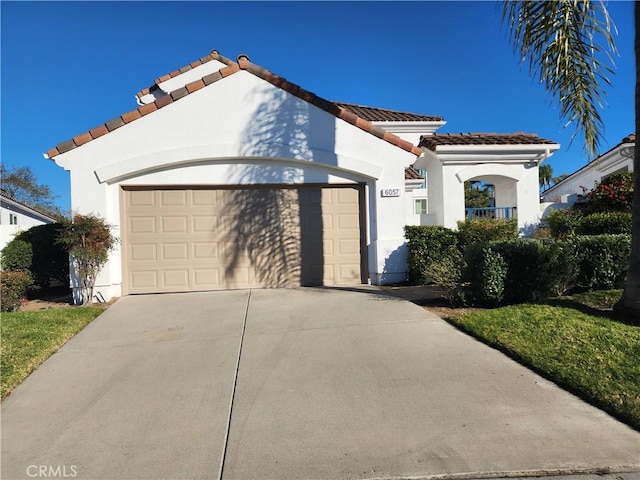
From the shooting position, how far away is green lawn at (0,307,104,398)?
4.82 metres

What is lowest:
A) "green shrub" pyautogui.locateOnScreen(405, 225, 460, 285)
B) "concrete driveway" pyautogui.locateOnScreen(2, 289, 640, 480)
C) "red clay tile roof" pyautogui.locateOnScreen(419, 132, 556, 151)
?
"concrete driveway" pyautogui.locateOnScreen(2, 289, 640, 480)

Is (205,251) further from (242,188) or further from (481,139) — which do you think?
(481,139)

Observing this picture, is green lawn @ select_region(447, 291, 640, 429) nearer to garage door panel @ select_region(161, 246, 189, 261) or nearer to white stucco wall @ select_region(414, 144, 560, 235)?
garage door panel @ select_region(161, 246, 189, 261)

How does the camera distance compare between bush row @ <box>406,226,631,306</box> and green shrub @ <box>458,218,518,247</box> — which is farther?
green shrub @ <box>458,218,518,247</box>

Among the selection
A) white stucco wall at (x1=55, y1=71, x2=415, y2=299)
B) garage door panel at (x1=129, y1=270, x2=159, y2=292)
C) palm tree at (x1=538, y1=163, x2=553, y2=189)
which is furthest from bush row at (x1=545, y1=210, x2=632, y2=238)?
palm tree at (x1=538, y1=163, x2=553, y2=189)

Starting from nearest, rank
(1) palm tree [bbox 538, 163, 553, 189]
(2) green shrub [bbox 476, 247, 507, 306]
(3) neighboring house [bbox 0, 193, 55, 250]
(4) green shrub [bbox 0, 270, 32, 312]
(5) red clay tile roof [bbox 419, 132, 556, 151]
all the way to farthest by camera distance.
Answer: (2) green shrub [bbox 476, 247, 507, 306] → (4) green shrub [bbox 0, 270, 32, 312] → (5) red clay tile roof [bbox 419, 132, 556, 151] → (3) neighboring house [bbox 0, 193, 55, 250] → (1) palm tree [bbox 538, 163, 553, 189]

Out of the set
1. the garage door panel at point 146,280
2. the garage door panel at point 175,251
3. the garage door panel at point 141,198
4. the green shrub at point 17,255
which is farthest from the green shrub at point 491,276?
the green shrub at point 17,255

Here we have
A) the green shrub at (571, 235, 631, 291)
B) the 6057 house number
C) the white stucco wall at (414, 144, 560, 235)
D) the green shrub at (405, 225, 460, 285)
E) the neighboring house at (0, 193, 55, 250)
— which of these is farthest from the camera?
the neighboring house at (0, 193, 55, 250)

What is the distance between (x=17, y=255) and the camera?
10.2 metres

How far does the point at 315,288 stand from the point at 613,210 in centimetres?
908

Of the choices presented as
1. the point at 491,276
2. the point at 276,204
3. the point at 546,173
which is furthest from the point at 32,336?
the point at 546,173

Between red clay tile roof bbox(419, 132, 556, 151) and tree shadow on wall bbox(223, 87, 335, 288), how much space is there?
476 cm

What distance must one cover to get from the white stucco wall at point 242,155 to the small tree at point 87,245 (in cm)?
29

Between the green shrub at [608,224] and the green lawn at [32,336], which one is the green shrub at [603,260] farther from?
the green lawn at [32,336]
